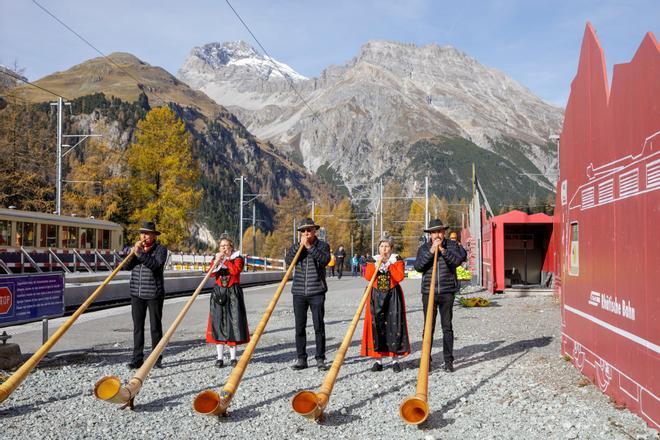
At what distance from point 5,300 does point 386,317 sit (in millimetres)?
4653

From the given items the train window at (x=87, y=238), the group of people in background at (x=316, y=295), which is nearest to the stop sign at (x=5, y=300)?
the group of people in background at (x=316, y=295)

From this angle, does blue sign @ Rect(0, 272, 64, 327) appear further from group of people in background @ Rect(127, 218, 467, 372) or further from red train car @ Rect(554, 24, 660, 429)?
red train car @ Rect(554, 24, 660, 429)

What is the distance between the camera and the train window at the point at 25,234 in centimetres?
2533

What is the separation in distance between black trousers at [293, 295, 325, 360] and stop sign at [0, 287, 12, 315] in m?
3.54

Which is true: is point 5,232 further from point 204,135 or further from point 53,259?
point 204,135

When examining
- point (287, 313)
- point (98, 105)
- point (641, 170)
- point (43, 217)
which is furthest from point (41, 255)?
point (98, 105)

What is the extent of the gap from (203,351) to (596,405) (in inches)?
206

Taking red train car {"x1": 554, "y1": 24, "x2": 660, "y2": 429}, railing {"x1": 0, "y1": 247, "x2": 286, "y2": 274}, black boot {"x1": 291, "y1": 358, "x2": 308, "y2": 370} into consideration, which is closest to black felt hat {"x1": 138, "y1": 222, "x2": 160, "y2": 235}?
black boot {"x1": 291, "y1": 358, "x2": 308, "y2": 370}

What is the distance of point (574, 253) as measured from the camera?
26.1 ft

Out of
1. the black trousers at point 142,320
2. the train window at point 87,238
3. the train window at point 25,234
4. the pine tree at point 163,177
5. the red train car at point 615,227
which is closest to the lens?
the red train car at point 615,227

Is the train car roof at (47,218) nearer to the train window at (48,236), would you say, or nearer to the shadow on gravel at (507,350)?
the train window at (48,236)

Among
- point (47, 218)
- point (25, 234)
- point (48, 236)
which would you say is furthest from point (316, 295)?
point (48, 236)

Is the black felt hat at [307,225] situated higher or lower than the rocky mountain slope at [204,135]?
lower

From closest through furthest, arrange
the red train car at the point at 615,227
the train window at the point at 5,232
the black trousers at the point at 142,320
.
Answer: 1. the red train car at the point at 615,227
2. the black trousers at the point at 142,320
3. the train window at the point at 5,232
